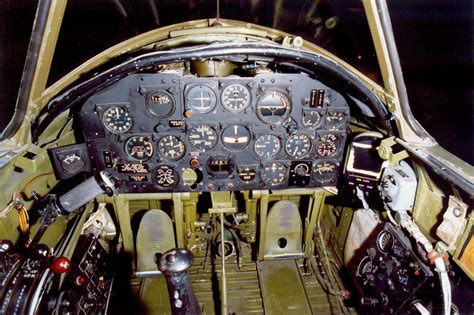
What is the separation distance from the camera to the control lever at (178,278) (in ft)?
4.49

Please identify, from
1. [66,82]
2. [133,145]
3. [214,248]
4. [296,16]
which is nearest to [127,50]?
[66,82]

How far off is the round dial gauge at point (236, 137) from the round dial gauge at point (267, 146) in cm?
12

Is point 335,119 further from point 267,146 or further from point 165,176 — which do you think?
point 165,176

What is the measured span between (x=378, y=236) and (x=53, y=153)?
282cm

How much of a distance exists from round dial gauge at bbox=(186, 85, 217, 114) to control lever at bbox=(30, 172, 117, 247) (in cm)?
96

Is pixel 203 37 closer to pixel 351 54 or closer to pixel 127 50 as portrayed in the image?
pixel 127 50

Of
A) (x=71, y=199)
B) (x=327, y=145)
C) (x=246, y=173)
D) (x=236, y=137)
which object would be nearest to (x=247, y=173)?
(x=246, y=173)

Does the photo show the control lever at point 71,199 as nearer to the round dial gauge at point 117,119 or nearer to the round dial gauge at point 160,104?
the round dial gauge at point 117,119

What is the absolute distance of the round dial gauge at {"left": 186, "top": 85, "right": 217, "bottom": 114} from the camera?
99.8 inches

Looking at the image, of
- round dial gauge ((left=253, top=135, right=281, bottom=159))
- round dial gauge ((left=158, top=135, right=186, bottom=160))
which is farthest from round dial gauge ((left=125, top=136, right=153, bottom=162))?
round dial gauge ((left=253, top=135, right=281, bottom=159))

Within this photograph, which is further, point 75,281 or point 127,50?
point 127,50

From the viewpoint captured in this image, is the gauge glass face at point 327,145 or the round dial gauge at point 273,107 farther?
the gauge glass face at point 327,145

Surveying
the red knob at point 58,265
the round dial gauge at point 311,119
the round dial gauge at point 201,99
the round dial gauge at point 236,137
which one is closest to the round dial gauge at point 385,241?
the round dial gauge at point 311,119

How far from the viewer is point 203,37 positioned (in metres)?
2.47
